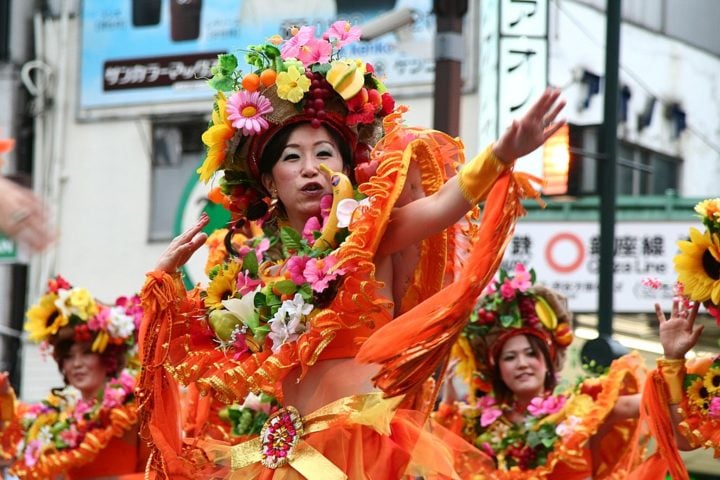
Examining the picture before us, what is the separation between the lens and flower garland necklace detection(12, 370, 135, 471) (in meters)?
7.04

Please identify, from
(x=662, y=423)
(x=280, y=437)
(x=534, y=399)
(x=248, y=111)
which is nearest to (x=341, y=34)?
(x=248, y=111)

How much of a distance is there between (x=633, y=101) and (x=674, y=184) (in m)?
1.12

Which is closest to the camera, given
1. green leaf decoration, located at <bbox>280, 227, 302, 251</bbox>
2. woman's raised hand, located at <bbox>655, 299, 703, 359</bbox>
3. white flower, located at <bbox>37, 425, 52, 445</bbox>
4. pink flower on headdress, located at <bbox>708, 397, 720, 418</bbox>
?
green leaf decoration, located at <bbox>280, 227, 302, 251</bbox>

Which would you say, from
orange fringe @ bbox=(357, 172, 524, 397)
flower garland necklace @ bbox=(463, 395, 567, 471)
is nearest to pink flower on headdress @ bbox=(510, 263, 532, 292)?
flower garland necklace @ bbox=(463, 395, 567, 471)

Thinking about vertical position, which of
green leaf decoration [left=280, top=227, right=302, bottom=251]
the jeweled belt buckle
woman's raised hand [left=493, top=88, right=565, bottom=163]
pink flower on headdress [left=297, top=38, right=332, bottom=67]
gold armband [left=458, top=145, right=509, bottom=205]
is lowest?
the jeweled belt buckle

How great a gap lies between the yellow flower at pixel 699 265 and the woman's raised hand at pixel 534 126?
4.09ft

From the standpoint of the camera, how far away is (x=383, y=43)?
15945 mm

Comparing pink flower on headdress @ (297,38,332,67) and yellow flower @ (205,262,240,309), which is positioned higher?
pink flower on headdress @ (297,38,332,67)

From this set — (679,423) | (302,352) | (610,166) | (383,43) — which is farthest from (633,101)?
(302,352)

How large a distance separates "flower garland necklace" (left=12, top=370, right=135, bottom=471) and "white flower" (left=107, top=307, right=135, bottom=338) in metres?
0.20

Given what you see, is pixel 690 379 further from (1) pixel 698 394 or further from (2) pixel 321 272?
(2) pixel 321 272

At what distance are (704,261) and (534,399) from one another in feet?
5.88

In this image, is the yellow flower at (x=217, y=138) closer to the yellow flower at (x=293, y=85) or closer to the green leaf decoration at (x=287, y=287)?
the yellow flower at (x=293, y=85)

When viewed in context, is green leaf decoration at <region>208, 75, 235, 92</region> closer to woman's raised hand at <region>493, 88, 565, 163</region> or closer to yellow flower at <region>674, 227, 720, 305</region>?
woman's raised hand at <region>493, 88, 565, 163</region>
